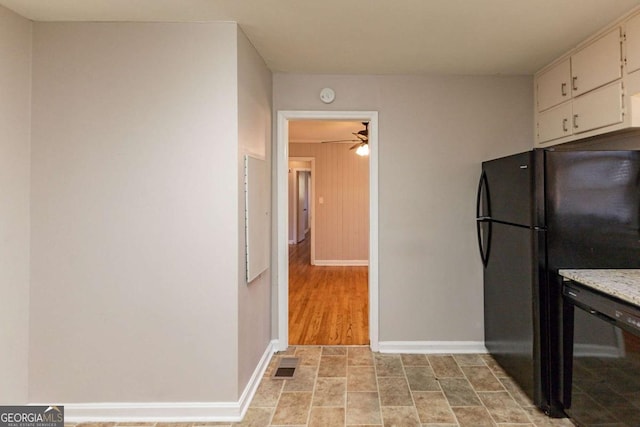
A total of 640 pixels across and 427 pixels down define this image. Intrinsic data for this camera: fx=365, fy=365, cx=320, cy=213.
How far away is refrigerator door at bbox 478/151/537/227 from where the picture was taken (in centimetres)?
218

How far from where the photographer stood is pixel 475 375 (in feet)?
8.86

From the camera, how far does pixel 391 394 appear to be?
96.3 inches

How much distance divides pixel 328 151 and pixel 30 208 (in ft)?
17.6

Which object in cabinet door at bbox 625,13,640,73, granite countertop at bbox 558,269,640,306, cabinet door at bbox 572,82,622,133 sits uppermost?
cabinet door at bbox 625,13,640,73

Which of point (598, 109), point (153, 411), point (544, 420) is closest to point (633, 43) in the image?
point (598, 109)

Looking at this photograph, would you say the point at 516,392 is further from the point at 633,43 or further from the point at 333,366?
the point at 633,43

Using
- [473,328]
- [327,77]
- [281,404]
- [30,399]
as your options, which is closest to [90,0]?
[327,77]

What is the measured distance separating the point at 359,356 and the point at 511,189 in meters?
1.76

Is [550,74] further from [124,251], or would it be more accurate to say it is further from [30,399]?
[30,399]

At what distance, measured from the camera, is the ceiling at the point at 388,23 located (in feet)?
6.46

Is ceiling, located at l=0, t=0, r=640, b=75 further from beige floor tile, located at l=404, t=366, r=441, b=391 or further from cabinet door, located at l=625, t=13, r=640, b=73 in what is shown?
beige floor tile, located at l=404, t=366, r=441, b=391

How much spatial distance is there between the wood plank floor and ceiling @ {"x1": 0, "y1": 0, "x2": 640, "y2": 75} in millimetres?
2422

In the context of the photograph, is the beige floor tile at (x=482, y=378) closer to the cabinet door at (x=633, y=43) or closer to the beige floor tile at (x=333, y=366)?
the beige floor tile at (x=333, y=366)

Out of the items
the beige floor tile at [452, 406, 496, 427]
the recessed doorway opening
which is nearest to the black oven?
the beige floor tile at [452, 406, 496, 427]
